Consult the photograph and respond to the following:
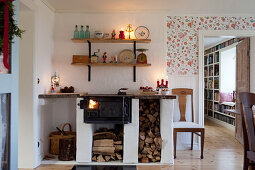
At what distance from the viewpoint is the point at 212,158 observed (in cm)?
353

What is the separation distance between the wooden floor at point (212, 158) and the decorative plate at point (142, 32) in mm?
2000

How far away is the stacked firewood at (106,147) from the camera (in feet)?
10.9

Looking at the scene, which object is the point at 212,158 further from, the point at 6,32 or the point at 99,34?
the point at 6,32

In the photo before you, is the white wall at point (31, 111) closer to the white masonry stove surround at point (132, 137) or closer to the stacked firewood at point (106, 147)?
the white masonry stove surround at point (132, 137)

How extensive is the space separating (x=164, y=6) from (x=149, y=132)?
78.1 inches

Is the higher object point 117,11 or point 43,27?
point 117,11

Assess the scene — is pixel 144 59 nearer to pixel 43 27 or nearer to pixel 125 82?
pixel 125 82

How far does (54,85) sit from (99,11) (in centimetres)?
144

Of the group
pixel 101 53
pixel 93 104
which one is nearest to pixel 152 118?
pixel 93 104

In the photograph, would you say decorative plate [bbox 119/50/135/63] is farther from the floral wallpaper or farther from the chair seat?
the chair seat

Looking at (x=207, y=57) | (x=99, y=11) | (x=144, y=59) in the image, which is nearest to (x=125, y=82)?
(x=144, y=59)

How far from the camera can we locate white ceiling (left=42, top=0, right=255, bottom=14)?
3471 mm

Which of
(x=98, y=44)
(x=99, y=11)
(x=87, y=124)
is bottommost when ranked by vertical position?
(x=87, y=124)

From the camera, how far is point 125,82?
12.8ft
